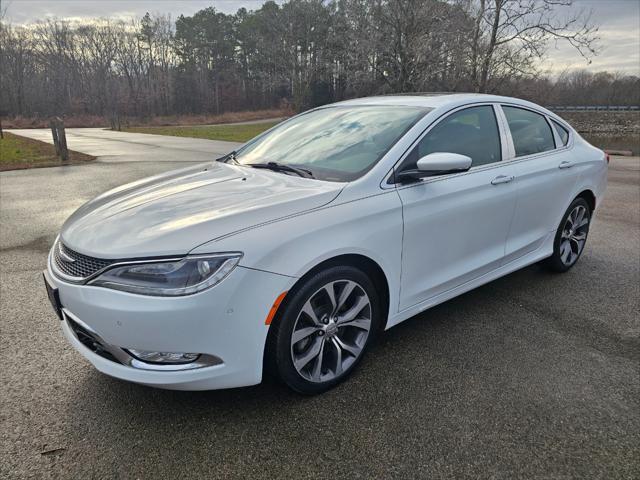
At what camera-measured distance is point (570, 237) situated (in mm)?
4324

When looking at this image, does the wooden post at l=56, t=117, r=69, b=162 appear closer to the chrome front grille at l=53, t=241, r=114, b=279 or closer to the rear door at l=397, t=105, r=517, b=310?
the chrome front grille at l=53, t=241, r=114, b=279

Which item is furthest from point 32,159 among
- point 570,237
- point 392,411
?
point 392,411

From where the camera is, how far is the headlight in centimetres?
198

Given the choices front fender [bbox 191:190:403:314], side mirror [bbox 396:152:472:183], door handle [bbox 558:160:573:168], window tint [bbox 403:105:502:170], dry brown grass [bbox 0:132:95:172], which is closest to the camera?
front fender [bbox 191:190:403:314]

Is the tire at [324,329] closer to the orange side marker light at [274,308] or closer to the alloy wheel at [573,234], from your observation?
the orange side marker light at [274,308]

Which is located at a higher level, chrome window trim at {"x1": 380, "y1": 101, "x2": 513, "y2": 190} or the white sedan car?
chrome window trim at {"x1": 380, "y1": 101, "x2": 513, "y2": 190}

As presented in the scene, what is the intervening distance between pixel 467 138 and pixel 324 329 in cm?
180

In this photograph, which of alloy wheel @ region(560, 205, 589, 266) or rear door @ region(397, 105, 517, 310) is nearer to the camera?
rear door @ region(397, 105, 517, 310)

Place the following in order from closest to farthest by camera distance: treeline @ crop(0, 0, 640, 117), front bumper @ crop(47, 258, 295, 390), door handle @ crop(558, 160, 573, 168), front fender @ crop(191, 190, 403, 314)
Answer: front bumper @ crop(47, 258, 295, 390), front fender @ crop(191, 190, 403, 314), door handle @ crop(558, 160, 573, 168), treeline @ crop(0, 0, 640, 117)

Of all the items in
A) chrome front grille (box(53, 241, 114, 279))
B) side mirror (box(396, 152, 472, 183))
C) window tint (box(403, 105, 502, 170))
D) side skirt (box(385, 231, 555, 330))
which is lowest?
side skirt (box(385, 231, 555, 330))

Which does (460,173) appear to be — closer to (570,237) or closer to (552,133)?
(552,133)

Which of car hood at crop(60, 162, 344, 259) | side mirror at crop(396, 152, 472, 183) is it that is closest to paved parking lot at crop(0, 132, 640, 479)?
car hood at crop(60, 162, 344, 259)

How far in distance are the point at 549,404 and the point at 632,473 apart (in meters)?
0.49

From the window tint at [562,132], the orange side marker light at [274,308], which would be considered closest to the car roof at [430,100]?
the window tint at [562,132]
